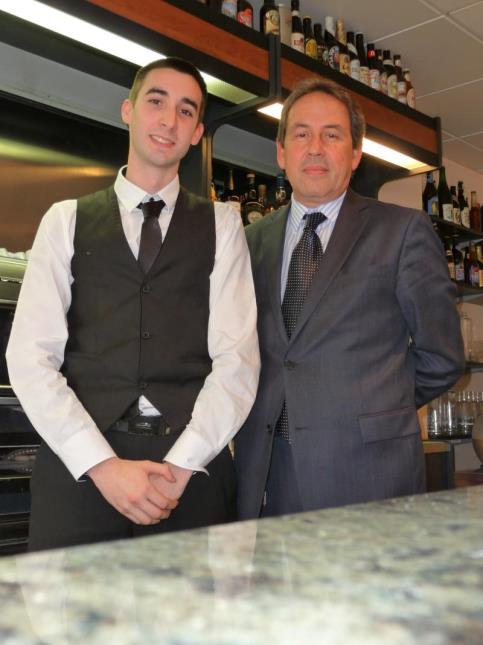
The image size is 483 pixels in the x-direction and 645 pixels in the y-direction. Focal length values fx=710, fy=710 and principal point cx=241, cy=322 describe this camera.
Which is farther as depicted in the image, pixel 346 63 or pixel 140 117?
pixel 346 63

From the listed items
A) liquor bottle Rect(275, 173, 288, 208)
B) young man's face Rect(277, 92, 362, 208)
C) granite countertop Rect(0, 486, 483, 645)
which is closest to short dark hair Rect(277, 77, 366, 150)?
young man's face Rect(277, 92, 362, 208)

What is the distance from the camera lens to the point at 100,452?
3.93 feet

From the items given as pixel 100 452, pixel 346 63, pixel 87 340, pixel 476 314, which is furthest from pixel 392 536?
pixel 476 314

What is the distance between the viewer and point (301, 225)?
5.52ft

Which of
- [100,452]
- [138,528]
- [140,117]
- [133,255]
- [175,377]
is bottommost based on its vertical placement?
[138,528]

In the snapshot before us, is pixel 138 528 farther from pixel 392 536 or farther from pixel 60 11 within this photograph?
pixel 60 11

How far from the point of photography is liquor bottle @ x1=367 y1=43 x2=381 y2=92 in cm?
302

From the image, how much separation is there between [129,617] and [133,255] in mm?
1155

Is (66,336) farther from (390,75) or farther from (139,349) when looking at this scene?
(390,75)

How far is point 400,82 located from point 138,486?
260cm

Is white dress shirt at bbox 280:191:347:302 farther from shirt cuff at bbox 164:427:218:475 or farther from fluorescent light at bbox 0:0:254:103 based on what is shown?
fluorescent light at bbox 0:0:254:103

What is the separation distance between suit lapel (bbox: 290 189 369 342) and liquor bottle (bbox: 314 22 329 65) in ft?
4.50

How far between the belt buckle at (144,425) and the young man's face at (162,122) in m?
0.52

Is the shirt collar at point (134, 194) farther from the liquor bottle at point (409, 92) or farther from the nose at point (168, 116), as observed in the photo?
the liquor bottle at point (409, 92)
